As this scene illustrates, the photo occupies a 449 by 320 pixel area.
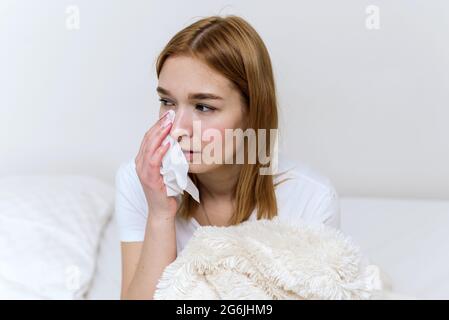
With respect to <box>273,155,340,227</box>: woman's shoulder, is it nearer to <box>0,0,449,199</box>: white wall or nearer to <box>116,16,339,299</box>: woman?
<box>116,16,339,299</box>: woman

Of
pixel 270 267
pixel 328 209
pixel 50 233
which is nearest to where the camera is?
pixel 270 267

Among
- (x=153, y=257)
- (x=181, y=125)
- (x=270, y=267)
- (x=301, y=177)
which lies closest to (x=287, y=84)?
(x=301, y=177)

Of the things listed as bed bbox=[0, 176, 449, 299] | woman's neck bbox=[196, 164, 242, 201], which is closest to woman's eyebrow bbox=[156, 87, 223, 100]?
woman's neck bbox=[196, 164, 242, 201]

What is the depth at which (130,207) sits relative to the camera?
56.6 inches

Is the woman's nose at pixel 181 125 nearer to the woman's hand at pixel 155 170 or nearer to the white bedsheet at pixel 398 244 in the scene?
the woman's hand at pixel 155 170

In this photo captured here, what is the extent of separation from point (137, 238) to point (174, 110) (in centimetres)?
35

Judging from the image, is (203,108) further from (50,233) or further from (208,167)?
(50,233)

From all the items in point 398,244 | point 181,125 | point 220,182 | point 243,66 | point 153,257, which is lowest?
point 398,244

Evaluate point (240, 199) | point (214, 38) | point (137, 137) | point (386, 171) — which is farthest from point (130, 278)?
point (386, 171)

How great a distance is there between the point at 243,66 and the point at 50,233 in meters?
0.83

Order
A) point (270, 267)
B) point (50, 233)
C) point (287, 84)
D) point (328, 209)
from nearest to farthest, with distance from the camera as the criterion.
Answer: point (270, 267), point (328, 209), point (50, 233), point (287, 84)

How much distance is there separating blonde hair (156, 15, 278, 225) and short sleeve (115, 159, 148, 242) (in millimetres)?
227

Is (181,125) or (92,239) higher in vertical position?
(181,125)
